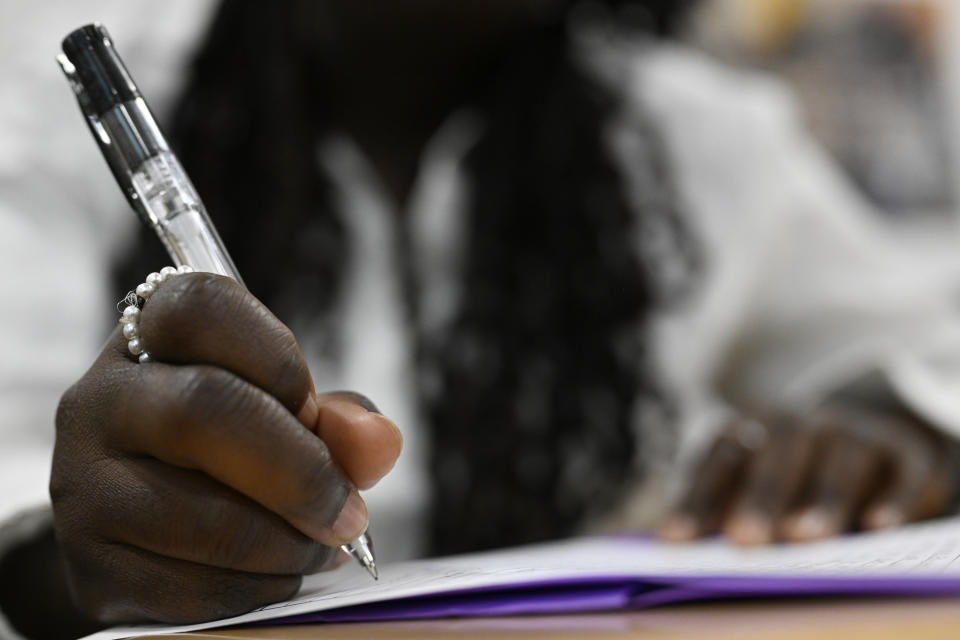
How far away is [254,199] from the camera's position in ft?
1.73

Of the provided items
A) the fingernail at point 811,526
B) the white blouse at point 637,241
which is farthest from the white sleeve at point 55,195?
the fingernail at point 811,526

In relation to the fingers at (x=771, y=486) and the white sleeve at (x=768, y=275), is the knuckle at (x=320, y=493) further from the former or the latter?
the white sleeve at (x=768, y=275)

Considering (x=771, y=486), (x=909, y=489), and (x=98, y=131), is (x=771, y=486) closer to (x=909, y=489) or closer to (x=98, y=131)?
(x=909, y=489)

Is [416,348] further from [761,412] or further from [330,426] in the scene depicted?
[330,426]

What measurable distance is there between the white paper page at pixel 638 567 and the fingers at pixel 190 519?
0.04 feet

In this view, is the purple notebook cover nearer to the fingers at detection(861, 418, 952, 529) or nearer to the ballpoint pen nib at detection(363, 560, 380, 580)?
the ballpoint pen nib at detection(363, 560, 380, 580)

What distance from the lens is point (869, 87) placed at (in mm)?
1010

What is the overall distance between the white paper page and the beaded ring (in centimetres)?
6

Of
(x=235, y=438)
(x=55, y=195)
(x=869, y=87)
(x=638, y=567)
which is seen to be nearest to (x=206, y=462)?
(x=235, y=438)

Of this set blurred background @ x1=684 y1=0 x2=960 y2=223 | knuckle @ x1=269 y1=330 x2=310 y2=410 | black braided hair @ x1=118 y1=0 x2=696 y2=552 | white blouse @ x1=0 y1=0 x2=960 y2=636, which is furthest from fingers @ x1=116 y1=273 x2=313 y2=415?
blurred background @ x1=684 y1=0 x2=960 y2=223

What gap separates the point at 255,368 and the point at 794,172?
597mm

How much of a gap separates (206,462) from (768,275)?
1.78 feet

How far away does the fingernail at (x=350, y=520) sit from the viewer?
0.17m

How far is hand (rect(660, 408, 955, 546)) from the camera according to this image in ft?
1.09
